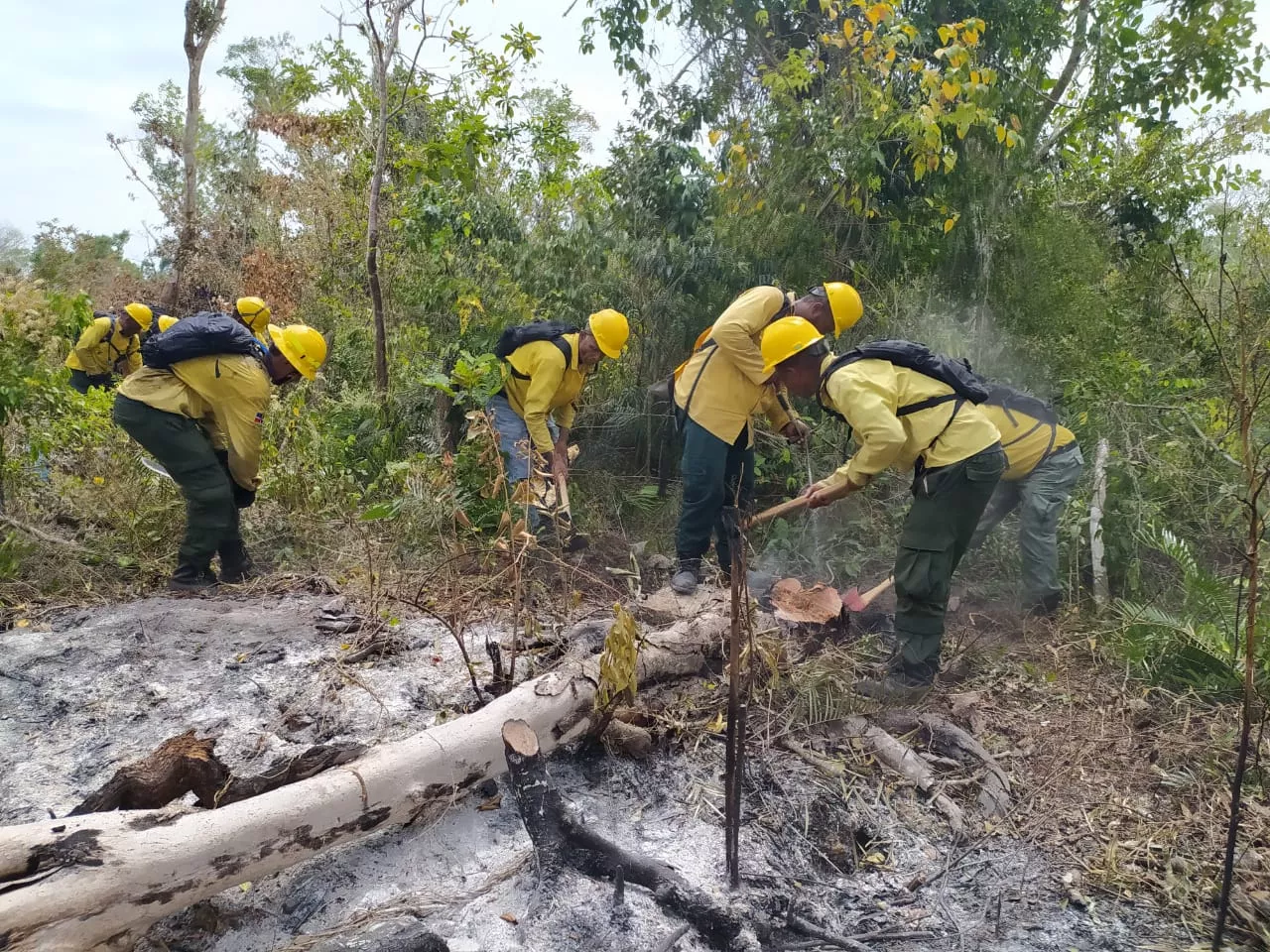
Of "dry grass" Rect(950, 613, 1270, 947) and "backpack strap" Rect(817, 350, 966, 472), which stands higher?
"backpack strap" Rect(817, 350, 966, 472)

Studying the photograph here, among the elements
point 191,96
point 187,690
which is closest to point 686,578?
point 187,690

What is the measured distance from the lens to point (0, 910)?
164cm

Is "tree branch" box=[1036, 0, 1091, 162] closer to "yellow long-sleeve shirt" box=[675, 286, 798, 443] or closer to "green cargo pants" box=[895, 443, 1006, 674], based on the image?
"yellow long-sleeve shirt" box=[675, 286, 798, 443]

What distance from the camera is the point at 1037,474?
4.45 m

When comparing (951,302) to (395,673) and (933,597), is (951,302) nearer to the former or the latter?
(933,597)

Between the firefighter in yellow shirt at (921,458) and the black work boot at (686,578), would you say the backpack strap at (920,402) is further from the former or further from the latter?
the black work boot at (686,578)

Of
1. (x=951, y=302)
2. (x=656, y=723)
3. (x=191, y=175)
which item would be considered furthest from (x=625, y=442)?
(x=191, y=175)

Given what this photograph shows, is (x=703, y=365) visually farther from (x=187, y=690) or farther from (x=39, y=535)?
(x=39, y=535)

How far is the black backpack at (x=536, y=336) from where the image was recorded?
5.09 metres

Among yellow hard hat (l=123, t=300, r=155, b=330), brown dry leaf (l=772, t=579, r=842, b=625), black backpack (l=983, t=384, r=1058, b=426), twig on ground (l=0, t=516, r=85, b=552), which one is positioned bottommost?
brown dry leaf (l=772, t=579, r=842, b=625)

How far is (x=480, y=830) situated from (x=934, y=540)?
2.21 metres

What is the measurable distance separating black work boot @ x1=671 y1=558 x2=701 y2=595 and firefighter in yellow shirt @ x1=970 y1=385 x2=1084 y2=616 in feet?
5.64

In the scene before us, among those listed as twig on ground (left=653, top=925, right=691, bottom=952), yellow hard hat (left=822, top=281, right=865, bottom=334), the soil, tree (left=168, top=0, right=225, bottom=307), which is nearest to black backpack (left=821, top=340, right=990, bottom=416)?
yellow hard hat (left=822, top=281, right=865, bottom=334)

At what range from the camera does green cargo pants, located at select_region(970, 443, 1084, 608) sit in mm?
4414
